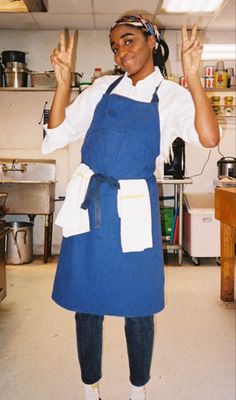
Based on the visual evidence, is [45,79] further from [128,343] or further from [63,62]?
[128,343]

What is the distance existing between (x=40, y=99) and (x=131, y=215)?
355cm

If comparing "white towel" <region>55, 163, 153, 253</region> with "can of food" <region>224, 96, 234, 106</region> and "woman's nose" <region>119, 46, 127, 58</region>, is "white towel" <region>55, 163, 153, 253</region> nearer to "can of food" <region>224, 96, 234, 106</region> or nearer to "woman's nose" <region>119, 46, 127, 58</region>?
"woman's nose" <region>119, 46, 127, 58</region>

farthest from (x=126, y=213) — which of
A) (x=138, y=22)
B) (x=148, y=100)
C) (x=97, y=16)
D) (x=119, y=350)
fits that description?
(x=97, y=16)

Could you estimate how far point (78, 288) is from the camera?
1328 mm

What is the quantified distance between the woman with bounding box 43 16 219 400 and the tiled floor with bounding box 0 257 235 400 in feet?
1.78

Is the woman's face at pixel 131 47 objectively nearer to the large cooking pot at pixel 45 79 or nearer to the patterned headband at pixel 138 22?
the patterned headband at pixel 138 22

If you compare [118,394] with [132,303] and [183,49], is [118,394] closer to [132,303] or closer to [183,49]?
[132,303]

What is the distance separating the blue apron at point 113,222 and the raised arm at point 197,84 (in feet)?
0.51

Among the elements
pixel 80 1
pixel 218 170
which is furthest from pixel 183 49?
pixel 218 170

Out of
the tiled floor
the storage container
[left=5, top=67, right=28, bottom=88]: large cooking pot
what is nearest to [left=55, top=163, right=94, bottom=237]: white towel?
the tiled floor

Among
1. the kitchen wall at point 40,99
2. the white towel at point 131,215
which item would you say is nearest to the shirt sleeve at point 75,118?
the white towel at point 131,215

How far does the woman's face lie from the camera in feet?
4.29

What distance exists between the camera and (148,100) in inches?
52.9

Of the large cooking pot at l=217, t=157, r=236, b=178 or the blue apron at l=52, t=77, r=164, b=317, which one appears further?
the large cooking pot at l=217, t=157, r=236, b=178
